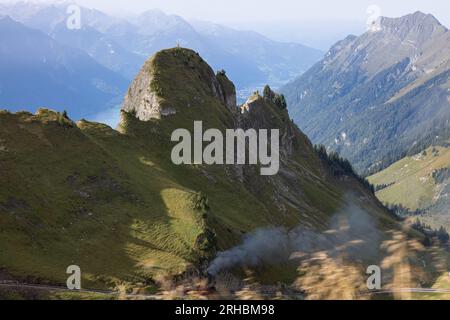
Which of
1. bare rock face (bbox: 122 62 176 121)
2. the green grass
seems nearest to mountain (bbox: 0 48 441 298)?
the green grass

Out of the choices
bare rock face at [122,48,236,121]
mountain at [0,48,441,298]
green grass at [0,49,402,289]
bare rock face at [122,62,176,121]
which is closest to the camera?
mountain at [0,48,441,298]

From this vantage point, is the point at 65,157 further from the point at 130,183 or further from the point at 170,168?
the point at 170,168

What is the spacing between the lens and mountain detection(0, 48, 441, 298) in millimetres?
48156

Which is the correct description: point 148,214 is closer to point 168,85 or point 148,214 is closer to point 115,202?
point 115,202

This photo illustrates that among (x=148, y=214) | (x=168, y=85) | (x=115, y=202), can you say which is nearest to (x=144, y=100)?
(x=168, y=85)

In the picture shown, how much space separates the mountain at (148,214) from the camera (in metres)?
48.2

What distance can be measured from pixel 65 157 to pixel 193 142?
124 feet

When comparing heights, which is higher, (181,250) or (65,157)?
(65,157)

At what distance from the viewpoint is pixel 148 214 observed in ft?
231

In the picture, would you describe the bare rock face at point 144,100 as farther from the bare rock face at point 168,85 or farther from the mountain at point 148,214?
the mountain at point 148,214

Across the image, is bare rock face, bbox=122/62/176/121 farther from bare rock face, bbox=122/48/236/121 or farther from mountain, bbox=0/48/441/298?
mountain, bbox=0/48/441/298

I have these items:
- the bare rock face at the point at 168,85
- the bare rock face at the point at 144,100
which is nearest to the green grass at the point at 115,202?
the bare rock face at the point at 168,85
